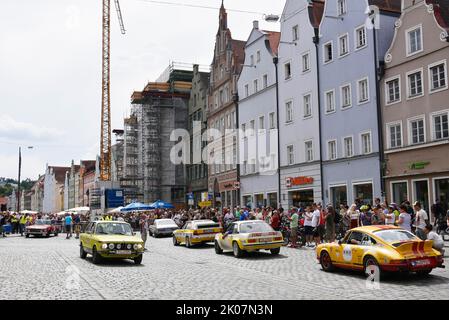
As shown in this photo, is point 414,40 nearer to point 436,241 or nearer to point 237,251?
point 237,251

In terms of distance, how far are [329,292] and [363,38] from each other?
24972 millimetres

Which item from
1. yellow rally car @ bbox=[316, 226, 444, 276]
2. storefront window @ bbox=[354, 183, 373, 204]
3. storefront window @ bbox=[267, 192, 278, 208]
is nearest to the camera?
yellow rally car @ bbox=[316, 226, 444, 276]

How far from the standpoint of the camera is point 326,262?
16250 millimetres

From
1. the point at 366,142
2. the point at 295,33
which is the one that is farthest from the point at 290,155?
the point at 295,33

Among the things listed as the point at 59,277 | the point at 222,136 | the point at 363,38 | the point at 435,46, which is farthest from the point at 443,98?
the point at 222,136

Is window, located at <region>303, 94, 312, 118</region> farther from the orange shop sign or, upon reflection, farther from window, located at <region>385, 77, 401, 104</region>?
window, located at <region>385, 77, 401, 104</region>

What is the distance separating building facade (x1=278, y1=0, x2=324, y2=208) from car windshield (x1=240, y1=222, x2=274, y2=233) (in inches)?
646

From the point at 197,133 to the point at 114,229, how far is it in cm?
4576

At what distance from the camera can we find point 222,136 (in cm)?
5547

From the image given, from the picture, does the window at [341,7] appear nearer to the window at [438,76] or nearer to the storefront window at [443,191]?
the window at [438,76]

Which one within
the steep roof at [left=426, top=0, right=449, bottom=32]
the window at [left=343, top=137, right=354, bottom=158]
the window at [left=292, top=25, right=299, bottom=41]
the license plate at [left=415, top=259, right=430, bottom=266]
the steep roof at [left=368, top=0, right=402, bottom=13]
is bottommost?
the license plate at [left=415, top=259, right=430, bottom=266]


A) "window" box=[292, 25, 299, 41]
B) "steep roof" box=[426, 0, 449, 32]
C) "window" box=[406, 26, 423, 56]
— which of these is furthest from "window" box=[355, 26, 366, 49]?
"window" box=[292, 25, 299, 41]

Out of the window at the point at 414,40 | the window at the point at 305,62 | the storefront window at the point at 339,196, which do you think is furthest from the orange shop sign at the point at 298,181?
the window at the point at 414,40

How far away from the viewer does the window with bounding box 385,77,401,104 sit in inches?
1226
